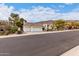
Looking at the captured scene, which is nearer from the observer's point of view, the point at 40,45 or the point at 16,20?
the point at 40,45

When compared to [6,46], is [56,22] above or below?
above

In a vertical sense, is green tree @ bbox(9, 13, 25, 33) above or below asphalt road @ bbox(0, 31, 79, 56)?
above

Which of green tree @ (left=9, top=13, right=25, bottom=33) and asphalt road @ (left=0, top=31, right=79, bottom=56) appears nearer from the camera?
asphalt road @ (left=0, top=31, right=79, bottom=56)

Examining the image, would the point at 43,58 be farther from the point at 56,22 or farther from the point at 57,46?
the point at 57,46

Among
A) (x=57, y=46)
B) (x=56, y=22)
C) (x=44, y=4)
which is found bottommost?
(x=57, y=46)

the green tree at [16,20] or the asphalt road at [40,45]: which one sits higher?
the green tree at [16,20]

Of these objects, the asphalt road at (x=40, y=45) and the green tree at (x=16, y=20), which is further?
the green tree at (x=16, y=20)

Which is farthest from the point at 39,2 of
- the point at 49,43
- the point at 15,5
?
the point at 49,43

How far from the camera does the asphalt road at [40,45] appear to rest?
1399cm

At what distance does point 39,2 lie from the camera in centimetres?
1330

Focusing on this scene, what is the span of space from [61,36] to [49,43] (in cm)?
208

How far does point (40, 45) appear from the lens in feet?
57.8

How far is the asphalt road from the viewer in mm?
13985

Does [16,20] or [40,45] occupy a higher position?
[16,20]
